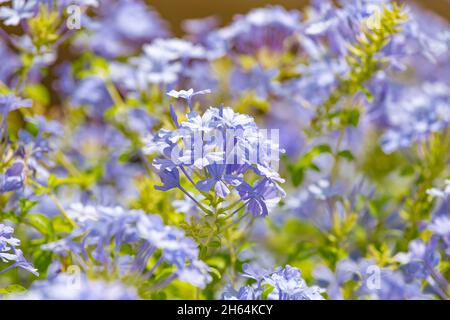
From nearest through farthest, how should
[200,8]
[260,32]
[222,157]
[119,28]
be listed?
1. [222,157]
2. [260,32]
3. [119,28]
4. [200,8]

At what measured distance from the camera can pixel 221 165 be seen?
102 centimetres

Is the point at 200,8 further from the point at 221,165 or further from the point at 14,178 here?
the point at 221,165

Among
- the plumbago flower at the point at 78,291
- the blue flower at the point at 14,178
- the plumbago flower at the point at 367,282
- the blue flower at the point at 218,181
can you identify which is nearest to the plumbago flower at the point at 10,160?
the blue flower at the point at 14,178

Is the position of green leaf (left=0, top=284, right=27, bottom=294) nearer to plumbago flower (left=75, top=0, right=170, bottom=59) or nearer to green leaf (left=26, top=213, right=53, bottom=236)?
green leaf (left=26, top=213, right=53, bottom=236)

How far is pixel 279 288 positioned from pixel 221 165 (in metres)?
0.22

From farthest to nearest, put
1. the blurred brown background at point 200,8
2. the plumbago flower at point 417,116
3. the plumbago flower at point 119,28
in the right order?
the blurred brown background at point 200,8
the plumbago flower at point 119,28
the plumbago flower at point 417,116

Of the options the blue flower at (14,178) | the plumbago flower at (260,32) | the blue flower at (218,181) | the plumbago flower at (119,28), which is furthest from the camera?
the plumbago flower at (119,28)

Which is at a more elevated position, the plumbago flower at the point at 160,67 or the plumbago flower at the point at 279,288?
the plumbago flower at the point at 160,67

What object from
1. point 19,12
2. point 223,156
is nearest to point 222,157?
point 223,156

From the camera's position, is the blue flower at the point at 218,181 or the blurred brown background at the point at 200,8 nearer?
the blue flower at the point at 218,181

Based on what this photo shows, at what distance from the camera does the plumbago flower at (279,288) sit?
1.03 metres

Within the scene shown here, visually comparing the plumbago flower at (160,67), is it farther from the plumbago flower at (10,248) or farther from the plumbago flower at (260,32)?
the plumbago flower at (10,248)

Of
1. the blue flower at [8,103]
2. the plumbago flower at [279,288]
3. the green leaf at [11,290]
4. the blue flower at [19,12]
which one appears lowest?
the green leaf at [11,290]

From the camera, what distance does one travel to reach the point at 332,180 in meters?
1.59
